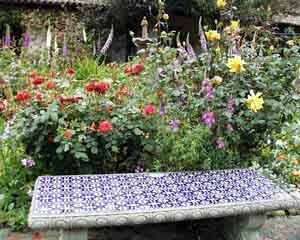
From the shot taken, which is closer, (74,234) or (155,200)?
(74,234)

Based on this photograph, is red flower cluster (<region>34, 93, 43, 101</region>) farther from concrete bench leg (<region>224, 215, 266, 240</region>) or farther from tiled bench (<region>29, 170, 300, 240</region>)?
concrete bench leg (<region>224, 215, 266, 240</region>)

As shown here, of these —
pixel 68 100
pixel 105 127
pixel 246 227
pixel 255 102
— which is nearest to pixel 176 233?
pixel 246 227

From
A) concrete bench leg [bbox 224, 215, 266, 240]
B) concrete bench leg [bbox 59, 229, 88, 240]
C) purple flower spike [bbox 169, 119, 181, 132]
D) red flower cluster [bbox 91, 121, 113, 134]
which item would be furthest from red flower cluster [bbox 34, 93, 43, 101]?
concrete bench leg [bbox 224, 215, 266, 240]

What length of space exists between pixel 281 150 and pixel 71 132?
181 cm

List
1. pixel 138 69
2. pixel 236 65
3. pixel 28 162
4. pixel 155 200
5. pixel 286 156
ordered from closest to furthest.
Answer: pixel 155 200 → pixel 236 65 → pixel 28 162 → pixel 138 69 → pixel 286 156

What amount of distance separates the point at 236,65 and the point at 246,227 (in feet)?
3.28

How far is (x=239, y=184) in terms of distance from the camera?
2697 millimetres

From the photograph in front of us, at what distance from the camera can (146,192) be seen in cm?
249

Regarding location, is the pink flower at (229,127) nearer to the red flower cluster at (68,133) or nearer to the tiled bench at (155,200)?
the tiled bench at (155,200)

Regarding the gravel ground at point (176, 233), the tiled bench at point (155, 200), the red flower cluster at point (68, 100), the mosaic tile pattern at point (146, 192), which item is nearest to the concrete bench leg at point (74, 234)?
the tiled bench at point (155, 200)

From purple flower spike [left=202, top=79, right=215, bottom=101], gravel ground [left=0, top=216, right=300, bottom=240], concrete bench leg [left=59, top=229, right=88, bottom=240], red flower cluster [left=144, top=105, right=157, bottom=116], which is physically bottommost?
gravel ground [left=0, top=216, right=300, bottom=240]

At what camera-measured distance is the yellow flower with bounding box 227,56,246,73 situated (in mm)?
2746

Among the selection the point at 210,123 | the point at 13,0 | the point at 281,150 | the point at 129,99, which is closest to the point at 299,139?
the point at 281,150

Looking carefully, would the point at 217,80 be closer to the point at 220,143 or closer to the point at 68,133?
the point at 220,143
